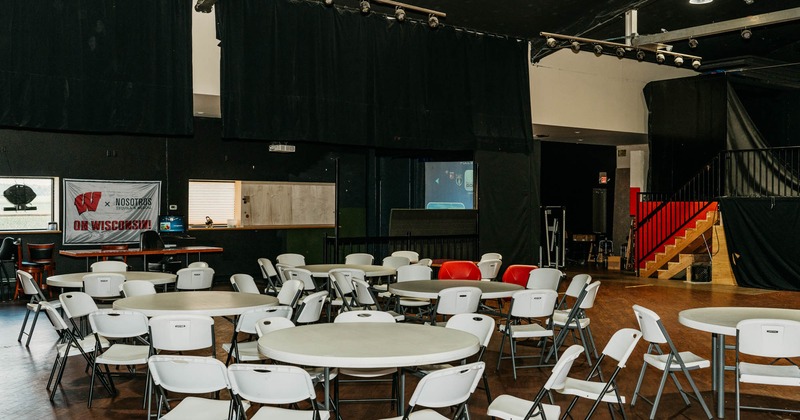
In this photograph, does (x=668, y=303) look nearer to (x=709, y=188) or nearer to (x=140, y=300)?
(x=709, y=188)

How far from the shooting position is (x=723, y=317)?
5.26 meters

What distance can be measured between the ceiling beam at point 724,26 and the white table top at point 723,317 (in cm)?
522

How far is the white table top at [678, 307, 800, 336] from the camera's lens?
190 inches

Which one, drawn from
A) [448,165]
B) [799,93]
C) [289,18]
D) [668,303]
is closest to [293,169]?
[448,165]

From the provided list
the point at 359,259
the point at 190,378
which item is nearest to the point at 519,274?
the point at 359,259

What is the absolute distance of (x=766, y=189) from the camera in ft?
47.1

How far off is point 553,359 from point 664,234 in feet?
30.8

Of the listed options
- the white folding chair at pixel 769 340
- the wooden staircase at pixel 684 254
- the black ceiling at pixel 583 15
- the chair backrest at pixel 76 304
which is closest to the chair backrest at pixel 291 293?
the chair backrest at pixel 76 304

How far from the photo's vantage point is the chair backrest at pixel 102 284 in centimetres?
713

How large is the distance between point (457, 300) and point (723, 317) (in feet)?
6.69

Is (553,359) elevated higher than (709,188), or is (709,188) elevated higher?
(709,188)

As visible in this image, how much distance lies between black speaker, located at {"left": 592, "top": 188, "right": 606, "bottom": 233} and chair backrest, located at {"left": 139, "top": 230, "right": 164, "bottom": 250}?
11.1 meters

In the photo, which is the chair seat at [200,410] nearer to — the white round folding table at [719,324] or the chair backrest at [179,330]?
the chair backrest at [179,330]

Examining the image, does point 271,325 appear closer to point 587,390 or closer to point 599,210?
point 587,390
